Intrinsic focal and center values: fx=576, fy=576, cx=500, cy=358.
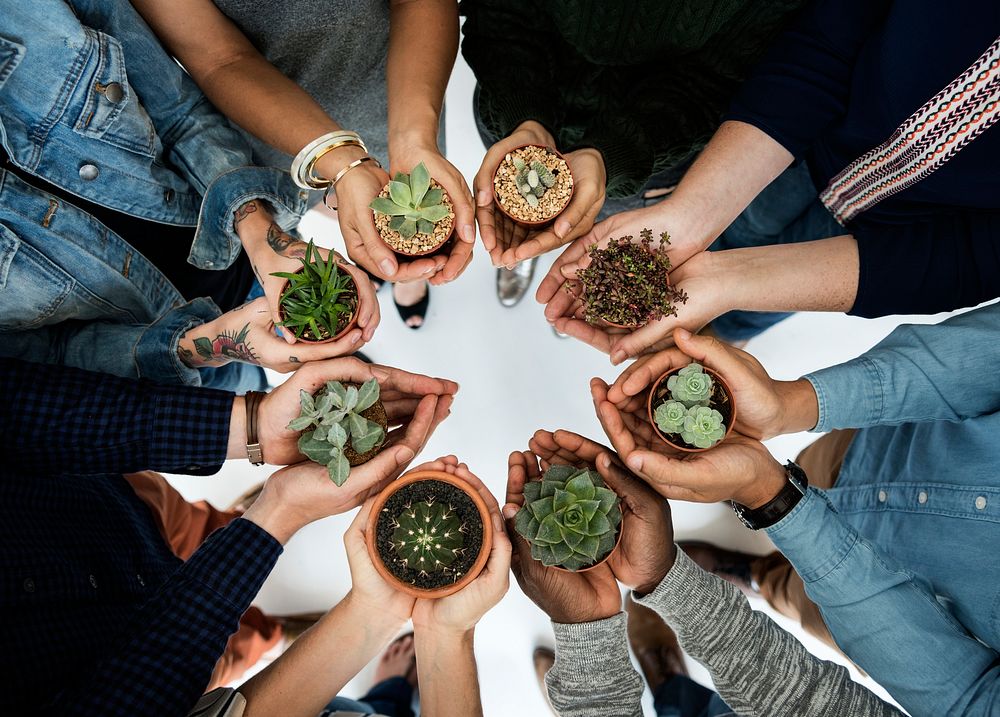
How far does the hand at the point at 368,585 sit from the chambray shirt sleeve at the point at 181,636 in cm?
20

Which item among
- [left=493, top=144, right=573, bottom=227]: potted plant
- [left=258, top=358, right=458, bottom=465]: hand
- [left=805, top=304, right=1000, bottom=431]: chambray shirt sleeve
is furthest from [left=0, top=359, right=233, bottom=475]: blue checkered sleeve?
[left=805, top=304, right=1000, bottom=431]: chambray shirt sleeve

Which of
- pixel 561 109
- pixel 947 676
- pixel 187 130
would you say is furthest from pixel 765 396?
pixel 187 130

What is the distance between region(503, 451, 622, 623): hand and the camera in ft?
4.77

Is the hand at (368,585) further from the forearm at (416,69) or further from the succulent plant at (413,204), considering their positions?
the forearm at (416,69)

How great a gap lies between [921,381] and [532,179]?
3.53 feet

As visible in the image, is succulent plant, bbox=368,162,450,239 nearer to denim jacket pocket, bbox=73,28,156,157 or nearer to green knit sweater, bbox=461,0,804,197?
green knit sweater, bbox=461,0,804,197

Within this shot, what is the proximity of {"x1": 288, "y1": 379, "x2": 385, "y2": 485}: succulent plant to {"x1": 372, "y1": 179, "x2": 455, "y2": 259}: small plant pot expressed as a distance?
14.3 inches

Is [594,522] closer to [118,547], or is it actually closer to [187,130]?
[118,547]

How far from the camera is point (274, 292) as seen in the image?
1.47 metres

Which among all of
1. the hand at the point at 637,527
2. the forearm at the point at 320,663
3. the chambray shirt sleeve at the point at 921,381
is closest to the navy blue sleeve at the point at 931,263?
the chambray shirt sleeve at the point at 921,381

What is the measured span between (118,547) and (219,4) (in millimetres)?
1436

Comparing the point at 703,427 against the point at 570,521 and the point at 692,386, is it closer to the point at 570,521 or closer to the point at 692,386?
the point at 692,386

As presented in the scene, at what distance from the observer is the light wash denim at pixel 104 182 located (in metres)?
1.25

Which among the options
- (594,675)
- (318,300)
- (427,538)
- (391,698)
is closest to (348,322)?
(318,300)
